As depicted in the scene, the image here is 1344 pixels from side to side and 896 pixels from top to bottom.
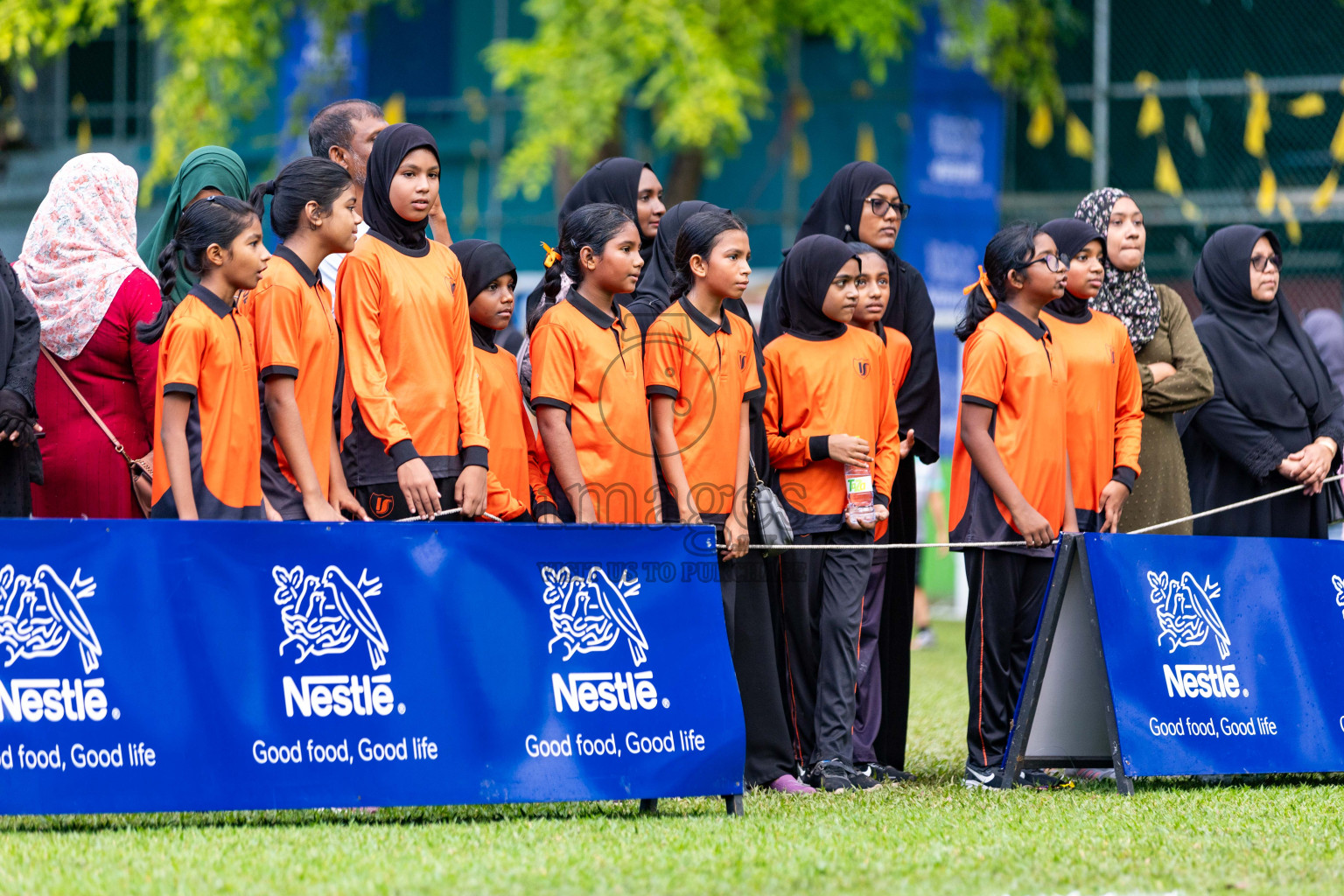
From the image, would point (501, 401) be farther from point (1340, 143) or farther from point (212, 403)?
point (1340, 143)

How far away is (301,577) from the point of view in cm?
496

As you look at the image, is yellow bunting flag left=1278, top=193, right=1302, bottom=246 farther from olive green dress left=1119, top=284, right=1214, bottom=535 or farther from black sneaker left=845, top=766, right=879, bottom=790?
black sneaker left=845, top=766, right=879, bottom=790

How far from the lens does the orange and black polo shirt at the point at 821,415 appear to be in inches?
247

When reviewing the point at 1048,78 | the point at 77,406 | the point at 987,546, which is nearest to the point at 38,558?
the point at 77,406

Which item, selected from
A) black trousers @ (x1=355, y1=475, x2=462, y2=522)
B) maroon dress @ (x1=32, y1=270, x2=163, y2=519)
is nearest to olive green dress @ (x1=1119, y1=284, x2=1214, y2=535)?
black trousers @ (x1=355, y1=475, x2=462, y2=522)

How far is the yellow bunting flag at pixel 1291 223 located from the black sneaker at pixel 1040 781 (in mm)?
11432

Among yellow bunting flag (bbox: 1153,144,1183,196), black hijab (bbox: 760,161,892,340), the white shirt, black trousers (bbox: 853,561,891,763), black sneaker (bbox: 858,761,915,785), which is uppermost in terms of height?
yellow bunting flag (bbox: 1153,144,1183,196)

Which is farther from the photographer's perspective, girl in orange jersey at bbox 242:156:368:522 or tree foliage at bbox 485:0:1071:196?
tree foliage at bbox 485:0:1071:196

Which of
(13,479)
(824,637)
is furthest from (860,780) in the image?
(13,479)

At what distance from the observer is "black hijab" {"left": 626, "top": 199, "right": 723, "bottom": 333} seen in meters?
6.21

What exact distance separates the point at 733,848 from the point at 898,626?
2139 mm

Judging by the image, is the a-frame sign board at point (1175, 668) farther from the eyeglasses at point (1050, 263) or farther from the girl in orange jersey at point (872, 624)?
the eyeglasses at point (1050, 263)

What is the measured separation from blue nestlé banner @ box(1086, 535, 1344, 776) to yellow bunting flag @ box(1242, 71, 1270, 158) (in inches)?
437

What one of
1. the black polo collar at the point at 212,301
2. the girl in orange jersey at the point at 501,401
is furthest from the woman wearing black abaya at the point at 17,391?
the girl in orange jersey at the point at 501,401
